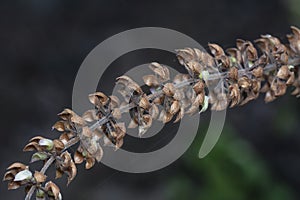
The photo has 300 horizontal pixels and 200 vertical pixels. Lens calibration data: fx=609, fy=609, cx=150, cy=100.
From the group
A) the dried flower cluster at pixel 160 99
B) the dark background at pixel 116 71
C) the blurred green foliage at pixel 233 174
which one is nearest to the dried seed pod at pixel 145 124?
the dried flower cluster at pixel 160 99

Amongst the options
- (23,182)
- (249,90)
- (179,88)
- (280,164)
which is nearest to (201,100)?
(179,88)

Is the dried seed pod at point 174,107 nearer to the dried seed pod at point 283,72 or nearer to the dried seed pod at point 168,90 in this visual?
the dried seed pod at point 168,90

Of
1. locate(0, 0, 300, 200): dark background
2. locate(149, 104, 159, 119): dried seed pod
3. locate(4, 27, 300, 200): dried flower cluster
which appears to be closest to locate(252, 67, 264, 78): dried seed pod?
locate(4, 27, 300, 200): dried flower cluster

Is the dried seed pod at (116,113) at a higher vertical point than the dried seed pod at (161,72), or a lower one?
lower

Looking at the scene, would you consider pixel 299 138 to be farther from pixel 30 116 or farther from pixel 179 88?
pixel 179 88

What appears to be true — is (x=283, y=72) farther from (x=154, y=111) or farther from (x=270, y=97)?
(x=154, y=111)

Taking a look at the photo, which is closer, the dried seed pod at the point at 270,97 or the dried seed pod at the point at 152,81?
the dried seed pod at the point at 152,81
